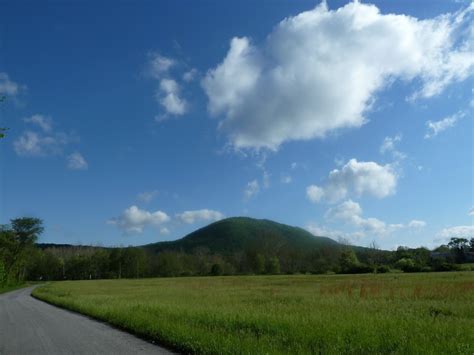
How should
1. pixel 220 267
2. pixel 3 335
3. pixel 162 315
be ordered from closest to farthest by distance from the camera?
pixel 3 335
pixel 162 315
pixel 220 267

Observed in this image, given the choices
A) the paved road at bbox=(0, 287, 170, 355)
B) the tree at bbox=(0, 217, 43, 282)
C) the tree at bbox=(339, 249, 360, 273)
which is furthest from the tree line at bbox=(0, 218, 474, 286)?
the paved road at bbox=(0, 287, 170, 355)

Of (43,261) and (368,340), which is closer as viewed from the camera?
(368,340)

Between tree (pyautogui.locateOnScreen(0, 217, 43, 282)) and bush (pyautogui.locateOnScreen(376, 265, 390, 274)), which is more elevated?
tree (pyautogui.locateOnScreen(0, 217, 43, 282))

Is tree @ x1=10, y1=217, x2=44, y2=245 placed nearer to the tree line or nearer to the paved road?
the tree line

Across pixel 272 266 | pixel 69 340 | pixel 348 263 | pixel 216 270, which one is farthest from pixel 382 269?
pixel 69 340

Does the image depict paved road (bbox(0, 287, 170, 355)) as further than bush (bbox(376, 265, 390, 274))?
No

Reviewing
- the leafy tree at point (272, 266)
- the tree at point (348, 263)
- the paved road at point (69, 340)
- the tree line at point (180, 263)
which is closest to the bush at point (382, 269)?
the tree at point (348, 263)

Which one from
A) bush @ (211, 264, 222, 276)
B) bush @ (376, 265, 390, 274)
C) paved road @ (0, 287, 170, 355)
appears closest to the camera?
paved road @ (0, 287, 170, 355)

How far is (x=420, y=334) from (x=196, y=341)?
582 cm

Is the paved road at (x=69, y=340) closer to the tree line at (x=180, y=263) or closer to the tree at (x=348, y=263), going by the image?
the tree at (x=348, y=263)

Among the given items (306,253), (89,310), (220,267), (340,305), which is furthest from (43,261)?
(340,305)

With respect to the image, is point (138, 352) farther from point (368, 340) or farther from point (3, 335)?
point (3, 335)

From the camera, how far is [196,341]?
10.9 metres

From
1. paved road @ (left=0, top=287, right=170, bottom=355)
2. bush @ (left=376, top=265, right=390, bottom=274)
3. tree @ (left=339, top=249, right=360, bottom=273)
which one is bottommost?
paved road @ (left=0, top=287, right=170, bottom=355)
